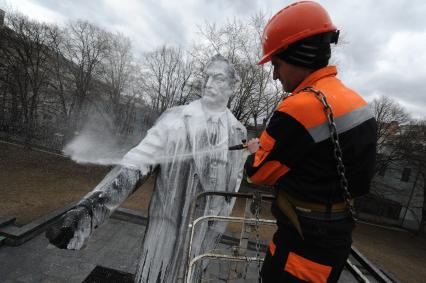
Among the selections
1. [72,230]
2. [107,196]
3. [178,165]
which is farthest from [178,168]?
[72,230]

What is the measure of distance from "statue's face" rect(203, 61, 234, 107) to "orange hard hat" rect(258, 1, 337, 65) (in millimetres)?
1095

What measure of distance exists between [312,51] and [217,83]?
126 centimetres

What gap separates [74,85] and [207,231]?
991 inches

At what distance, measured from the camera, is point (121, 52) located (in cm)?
2350

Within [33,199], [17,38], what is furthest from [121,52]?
[33,199]

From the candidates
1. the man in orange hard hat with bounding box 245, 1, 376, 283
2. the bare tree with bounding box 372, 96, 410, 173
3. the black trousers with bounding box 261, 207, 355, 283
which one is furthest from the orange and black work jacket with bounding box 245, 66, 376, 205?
the bare tree with bounding box 372, 96, 410, 173

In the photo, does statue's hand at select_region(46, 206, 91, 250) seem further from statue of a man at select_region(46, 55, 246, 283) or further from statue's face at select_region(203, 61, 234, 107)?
statue's face at select_region(203, 61, 234, 107)

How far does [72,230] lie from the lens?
1.93 meters

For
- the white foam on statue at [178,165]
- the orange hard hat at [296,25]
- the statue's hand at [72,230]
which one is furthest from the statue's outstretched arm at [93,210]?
the orange hard hat at [296,25]

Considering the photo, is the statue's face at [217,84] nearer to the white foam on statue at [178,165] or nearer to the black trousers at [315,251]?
the white foam on statue at [178,165]

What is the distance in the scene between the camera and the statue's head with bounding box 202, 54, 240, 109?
2.84 metres

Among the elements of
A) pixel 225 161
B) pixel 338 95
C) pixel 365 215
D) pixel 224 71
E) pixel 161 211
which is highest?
pixel 224 71

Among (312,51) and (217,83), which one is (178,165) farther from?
(312,51)

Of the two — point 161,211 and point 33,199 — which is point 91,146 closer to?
point 161,211
